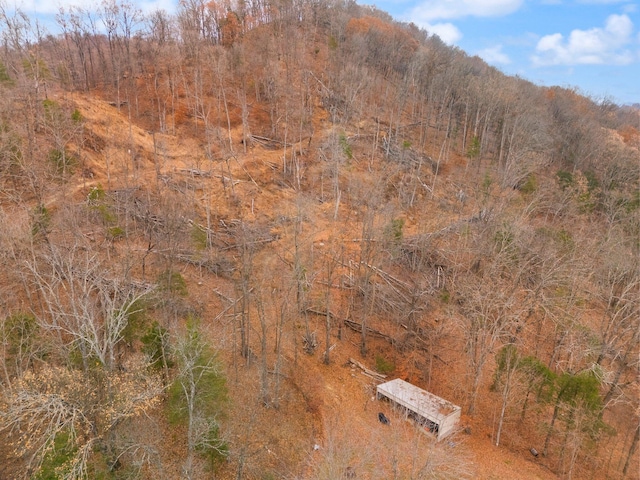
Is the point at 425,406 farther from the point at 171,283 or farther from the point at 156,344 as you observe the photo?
the point at 171,283

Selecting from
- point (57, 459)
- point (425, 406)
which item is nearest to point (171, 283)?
point (57, 459)

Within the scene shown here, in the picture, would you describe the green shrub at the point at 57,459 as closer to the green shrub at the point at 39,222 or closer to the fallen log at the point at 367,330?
the green shrub at the point at 39,222

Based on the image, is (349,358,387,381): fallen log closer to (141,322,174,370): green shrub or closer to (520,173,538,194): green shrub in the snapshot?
(141,322,174,370): green shrub

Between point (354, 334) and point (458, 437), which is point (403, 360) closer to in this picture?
point (354, 334)

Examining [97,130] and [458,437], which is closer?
[458,437]

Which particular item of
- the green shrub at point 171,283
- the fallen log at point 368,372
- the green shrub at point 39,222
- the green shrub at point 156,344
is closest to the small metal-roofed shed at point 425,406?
the fallen log at point 368,372

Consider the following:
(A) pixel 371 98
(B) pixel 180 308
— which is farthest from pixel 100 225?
(A) pixel 371 98
